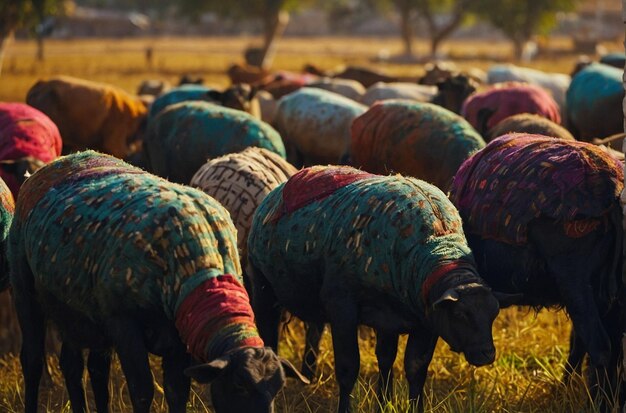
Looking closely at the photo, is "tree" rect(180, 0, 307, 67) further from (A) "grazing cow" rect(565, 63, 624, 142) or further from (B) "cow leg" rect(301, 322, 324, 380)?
(B) "cow leg" rect(301, 322, 324, 380)

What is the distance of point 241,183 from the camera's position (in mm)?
10172

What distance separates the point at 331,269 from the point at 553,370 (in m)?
2.66

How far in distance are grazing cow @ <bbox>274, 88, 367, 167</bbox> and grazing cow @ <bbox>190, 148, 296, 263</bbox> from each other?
614cm

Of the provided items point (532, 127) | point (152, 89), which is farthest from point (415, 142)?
point (152, 89)

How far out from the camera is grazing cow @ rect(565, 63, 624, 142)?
17156mm

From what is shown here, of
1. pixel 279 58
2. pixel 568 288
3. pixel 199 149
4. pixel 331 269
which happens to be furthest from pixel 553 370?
pixel 279 58

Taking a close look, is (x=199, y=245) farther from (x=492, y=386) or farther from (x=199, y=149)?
(x=199, y=149)

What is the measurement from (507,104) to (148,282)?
31.6 feet

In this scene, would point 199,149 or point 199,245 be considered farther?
point 199,149

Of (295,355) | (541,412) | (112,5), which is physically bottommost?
(112,5)

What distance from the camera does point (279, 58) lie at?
182ft

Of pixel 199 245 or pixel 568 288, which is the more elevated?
pixel 199 245

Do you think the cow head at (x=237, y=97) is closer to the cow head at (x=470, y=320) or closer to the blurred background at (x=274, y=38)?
the cow head at (x=470, y=320)

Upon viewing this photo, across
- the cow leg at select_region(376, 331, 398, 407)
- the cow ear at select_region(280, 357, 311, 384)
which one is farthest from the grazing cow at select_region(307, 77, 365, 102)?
the cow ear at select_region(280, 357, 311, 384)
